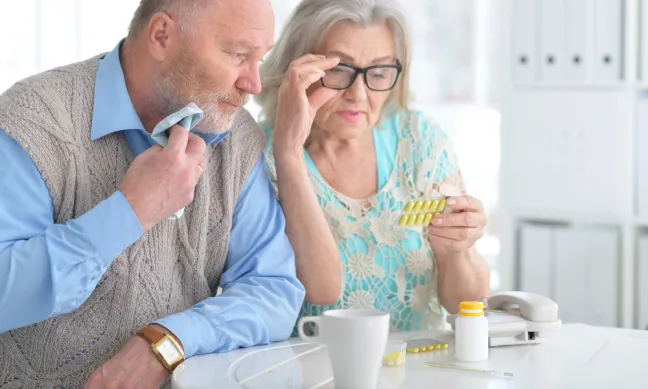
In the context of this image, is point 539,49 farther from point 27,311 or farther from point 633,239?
point 27,311

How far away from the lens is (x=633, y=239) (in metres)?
3.35

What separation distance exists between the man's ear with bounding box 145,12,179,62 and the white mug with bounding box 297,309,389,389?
71cm

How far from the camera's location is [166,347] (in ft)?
5.13

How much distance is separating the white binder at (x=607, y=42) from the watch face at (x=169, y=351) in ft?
7.49

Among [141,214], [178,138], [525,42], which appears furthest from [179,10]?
[525,42]

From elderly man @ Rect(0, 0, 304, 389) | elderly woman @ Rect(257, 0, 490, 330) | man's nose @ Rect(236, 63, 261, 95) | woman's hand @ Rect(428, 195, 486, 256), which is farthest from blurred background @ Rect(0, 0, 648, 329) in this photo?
man's nose @ Rect(236, 63, 261, 95)

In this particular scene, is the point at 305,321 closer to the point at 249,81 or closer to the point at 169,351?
the point at 169,351

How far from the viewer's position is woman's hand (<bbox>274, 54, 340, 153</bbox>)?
6.58 feet

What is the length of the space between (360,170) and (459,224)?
0.40 m

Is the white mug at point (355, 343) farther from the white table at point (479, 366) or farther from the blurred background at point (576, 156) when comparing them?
the blurred background at point (576, 156)

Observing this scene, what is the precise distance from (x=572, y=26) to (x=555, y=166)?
1.73 ft

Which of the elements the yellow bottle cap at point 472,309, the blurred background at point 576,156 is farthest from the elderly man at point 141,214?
the blurred background at point 576,156

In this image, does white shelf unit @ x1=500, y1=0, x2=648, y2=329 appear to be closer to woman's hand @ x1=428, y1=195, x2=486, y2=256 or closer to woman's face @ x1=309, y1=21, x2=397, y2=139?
woman's face @ x1=309, y1=21, x2=397, y2=139

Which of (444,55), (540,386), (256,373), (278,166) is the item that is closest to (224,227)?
(278,166)
